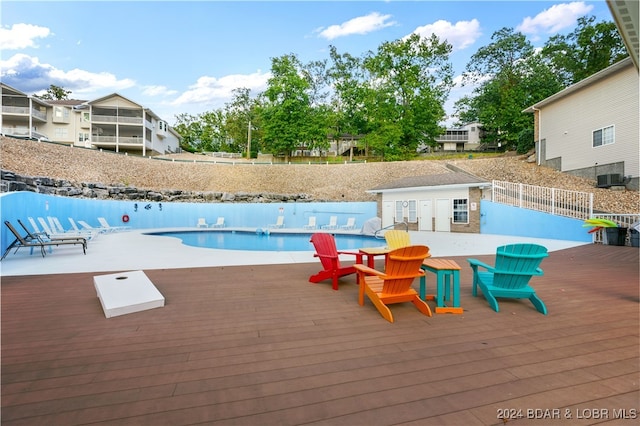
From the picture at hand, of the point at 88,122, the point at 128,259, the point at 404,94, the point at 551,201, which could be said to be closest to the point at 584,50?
the point at 404,94

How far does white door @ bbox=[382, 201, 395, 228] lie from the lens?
18.5m

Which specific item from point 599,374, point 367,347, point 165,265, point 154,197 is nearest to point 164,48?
point 154,197

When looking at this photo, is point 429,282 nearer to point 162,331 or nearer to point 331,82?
point 162,331

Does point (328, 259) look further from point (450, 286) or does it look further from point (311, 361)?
point (311, 361)

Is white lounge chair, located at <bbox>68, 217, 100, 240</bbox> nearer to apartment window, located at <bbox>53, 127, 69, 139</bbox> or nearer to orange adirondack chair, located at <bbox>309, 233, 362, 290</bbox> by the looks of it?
orange adirondack chair, located at <bbox>309, 233, 362, 290</bbox>

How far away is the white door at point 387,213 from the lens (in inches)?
730

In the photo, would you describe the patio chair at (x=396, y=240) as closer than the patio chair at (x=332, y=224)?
Yes

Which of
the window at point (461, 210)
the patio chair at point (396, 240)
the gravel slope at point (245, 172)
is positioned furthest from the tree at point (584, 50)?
the patio chair at point (396, 240)

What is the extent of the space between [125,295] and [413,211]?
50.7 feet

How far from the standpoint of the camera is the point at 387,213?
18.8m

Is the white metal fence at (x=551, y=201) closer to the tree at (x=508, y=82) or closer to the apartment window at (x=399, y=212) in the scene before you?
the apartment window at (x=399, y=212)

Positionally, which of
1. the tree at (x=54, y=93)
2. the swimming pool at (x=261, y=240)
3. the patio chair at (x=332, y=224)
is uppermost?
the tree at (x=54, y=93)

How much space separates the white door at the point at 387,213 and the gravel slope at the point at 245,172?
5061 mm

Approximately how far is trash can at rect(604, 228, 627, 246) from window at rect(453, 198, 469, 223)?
18.3 ft
